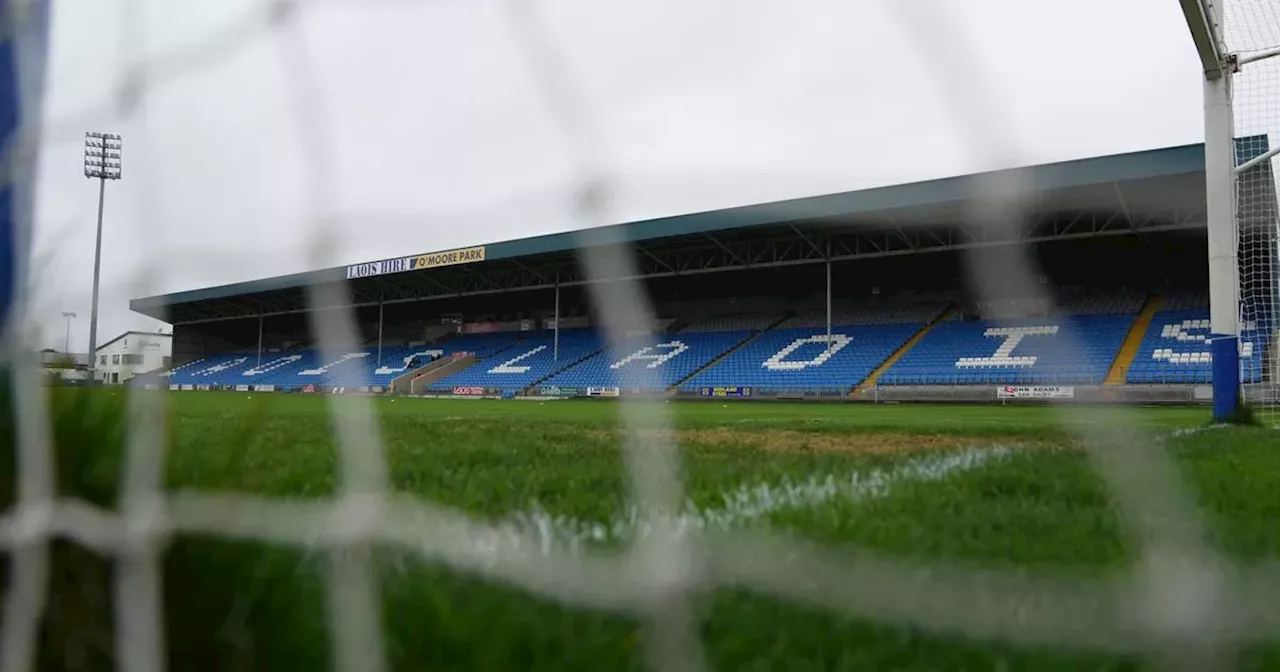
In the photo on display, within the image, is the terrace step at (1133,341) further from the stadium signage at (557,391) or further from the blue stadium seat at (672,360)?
the stadium signage at (557,391)

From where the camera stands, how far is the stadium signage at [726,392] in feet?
50.9

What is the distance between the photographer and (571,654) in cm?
81

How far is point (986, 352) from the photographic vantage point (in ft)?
47.3

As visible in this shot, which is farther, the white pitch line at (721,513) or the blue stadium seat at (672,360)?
the blue stadium seat at (672,360)

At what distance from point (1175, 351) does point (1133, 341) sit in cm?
81

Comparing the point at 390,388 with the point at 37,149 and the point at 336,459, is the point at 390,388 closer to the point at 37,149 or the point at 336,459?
the point at 336,459

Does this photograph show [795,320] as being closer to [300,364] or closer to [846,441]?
[300,364]

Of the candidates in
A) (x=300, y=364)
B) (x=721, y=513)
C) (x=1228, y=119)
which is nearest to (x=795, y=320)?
(x=300, y=364)

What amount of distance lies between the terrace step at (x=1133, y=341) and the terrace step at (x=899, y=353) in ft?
10.1

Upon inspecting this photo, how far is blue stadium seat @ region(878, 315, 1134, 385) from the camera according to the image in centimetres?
1322

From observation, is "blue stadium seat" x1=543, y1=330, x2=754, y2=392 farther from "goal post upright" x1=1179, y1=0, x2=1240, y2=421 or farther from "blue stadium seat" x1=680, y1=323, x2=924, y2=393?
"goal post upright" x1=1179, y1=0, x2=1240, y2=421

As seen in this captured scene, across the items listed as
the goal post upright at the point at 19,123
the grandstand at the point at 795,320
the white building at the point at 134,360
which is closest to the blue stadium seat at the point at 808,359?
the grandstand at the point at 795,320

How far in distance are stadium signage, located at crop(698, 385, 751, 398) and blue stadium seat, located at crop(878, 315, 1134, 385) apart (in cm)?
250

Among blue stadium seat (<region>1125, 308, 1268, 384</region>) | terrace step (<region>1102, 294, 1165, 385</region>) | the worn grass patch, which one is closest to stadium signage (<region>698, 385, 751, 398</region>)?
terrace step (<region>1102, 294, 1165, 385</region>)
